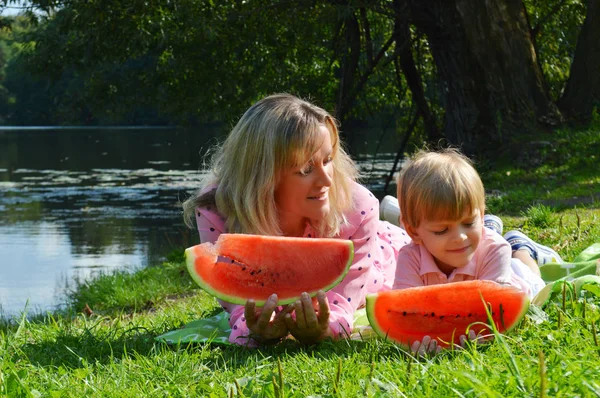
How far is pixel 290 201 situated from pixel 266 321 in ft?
2.22

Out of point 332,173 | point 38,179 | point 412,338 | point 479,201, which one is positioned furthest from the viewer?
point 38,179

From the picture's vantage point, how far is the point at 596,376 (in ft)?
6.95

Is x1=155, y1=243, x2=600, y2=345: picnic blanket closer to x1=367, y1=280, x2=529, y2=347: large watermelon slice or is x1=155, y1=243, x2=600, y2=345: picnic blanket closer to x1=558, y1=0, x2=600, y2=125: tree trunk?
x1=367, y1=280, x2=529, y2=347: large watermelon slice

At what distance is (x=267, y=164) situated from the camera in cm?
357

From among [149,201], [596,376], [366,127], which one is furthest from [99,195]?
[366,127]

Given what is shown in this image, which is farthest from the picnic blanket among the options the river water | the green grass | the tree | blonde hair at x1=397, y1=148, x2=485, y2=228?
the tree

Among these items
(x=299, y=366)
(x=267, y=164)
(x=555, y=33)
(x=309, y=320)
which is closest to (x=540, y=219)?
(x=267, y=164)

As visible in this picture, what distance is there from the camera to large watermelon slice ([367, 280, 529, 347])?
3.03m

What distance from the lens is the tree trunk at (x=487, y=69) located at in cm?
1090

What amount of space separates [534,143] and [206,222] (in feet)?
25.6

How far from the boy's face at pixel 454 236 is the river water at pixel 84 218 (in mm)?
1866

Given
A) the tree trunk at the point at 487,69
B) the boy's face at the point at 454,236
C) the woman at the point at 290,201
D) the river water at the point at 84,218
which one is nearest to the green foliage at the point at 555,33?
the tree trunk at the point at 487,69

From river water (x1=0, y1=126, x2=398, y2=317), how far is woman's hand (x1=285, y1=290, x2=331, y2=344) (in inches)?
50.8

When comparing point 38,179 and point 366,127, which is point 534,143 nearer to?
point 38,179
